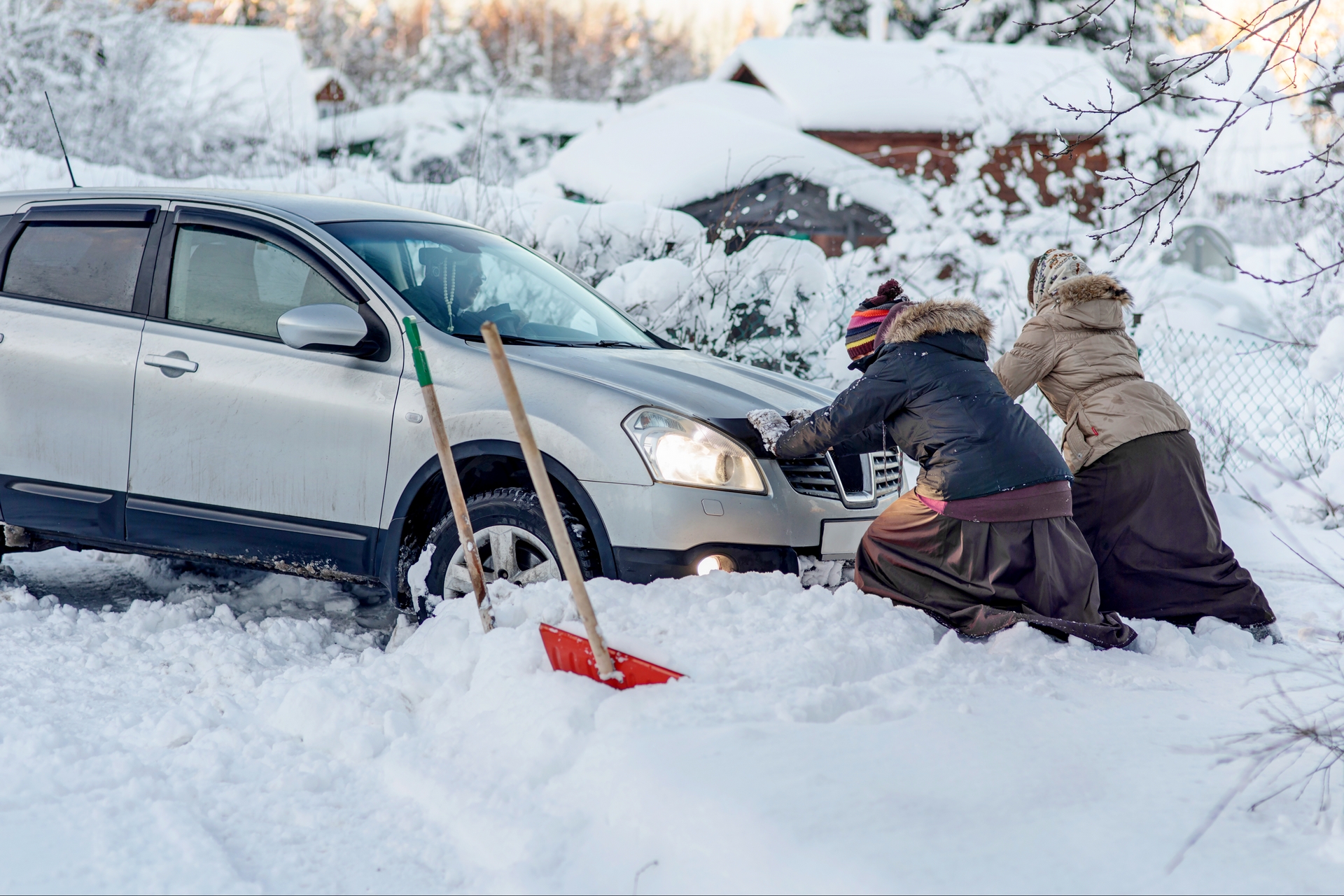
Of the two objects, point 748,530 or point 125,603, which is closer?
point 748,530

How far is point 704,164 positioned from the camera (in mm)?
11719

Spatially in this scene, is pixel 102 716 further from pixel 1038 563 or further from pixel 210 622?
pixel 1038 563

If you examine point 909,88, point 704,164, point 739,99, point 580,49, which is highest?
point 580,49

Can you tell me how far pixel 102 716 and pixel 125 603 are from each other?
1.65 meters

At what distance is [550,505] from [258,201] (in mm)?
2362

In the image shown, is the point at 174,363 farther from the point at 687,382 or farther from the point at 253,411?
the point at 687,382

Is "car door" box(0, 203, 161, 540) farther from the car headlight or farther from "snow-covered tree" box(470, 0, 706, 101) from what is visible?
"snow-covered tree" box(470, 0, 706, 101)

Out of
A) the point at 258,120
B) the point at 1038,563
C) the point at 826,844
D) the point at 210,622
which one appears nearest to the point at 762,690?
the point at 826,844

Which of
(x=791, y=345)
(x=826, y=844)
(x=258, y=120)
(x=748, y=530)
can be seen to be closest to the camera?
(x=826, y=844)

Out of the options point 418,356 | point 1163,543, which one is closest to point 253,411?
point 418,356

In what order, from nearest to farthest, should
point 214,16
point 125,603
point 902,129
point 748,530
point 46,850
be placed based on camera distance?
point 46,850
point 748,530
point 125,603
point 902,129
point 214,16

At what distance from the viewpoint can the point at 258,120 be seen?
18109 millimetres

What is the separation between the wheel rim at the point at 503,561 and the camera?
12.5ft

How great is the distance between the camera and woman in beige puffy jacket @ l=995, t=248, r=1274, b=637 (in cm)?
438
